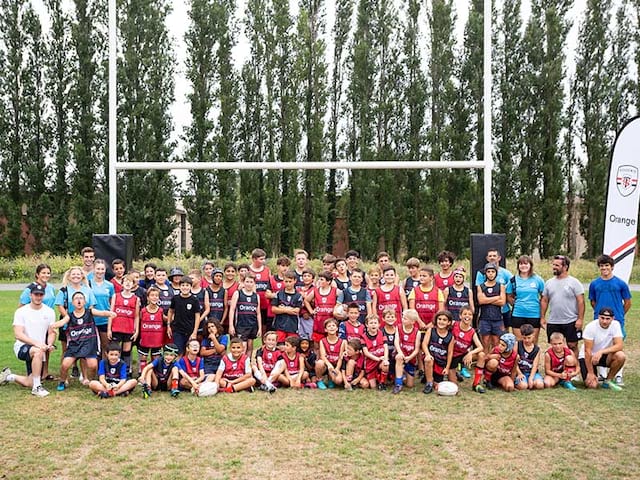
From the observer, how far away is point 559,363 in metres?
5.98

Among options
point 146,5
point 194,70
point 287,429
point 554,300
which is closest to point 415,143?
point 194,70

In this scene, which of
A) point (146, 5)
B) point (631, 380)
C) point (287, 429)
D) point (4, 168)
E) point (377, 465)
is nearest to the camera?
point (377, 465)

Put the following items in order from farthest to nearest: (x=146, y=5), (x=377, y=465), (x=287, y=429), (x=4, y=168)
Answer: (x=4, y=168) < (x=146, y=5) < (x=287, y=429) < (x=377, y=465)

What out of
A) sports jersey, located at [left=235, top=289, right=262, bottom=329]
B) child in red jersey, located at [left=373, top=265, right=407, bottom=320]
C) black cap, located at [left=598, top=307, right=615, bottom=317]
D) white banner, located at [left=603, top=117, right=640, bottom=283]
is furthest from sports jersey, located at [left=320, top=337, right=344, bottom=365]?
white banner, located at [left=603, top=117, right=640, bottom=283]

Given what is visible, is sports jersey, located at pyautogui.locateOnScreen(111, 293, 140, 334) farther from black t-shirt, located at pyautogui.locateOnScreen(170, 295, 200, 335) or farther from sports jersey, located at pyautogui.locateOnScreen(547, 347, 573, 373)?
sports jersey, located at pyautogui.locateOnScreen(547, 347, 573, 373)

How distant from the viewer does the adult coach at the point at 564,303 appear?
20.2ft

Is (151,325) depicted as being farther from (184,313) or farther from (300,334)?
(300,334)

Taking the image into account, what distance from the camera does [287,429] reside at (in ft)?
14.9

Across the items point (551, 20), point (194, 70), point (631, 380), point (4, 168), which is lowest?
point (631, 380)

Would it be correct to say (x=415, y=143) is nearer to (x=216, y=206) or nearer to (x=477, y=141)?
(x=477, y=141)

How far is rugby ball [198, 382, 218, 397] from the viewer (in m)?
5.53

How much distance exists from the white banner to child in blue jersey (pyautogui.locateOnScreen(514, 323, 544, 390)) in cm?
133

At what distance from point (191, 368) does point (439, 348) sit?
226cm

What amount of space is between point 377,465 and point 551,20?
20.4 metres
